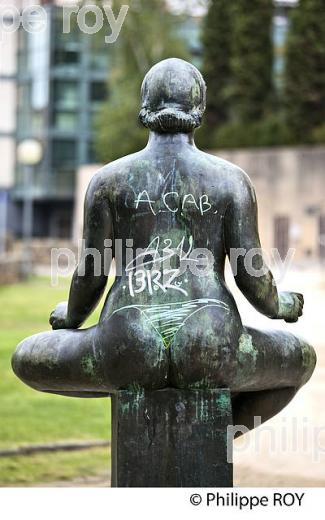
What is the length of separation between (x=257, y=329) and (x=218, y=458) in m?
0.50

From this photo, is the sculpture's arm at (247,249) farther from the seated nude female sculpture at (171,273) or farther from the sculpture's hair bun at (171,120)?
the sculpture's hair bun at (171,120)

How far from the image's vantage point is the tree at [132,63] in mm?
37500

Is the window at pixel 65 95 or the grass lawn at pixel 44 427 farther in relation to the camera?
the window at pixel 65 95

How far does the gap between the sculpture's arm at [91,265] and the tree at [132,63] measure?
105ft

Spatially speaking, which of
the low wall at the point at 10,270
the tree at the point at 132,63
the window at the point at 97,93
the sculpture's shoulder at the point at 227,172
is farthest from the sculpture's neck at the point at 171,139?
the window at the point at 97,93

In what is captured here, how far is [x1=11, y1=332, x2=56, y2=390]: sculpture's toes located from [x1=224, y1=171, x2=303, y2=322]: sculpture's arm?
76 cm

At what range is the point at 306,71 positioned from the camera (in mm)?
35188

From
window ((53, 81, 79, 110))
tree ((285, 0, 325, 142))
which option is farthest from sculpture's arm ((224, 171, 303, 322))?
window ((53, 81, 79, 110))

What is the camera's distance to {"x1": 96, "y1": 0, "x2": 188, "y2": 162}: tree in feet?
123

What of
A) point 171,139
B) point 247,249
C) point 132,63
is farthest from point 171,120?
point 132,63

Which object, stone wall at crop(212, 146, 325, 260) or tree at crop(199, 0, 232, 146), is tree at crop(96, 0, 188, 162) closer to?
tree at crop(199, 0, 232, 146)

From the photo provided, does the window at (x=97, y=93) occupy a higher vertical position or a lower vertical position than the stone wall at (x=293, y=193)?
higher
